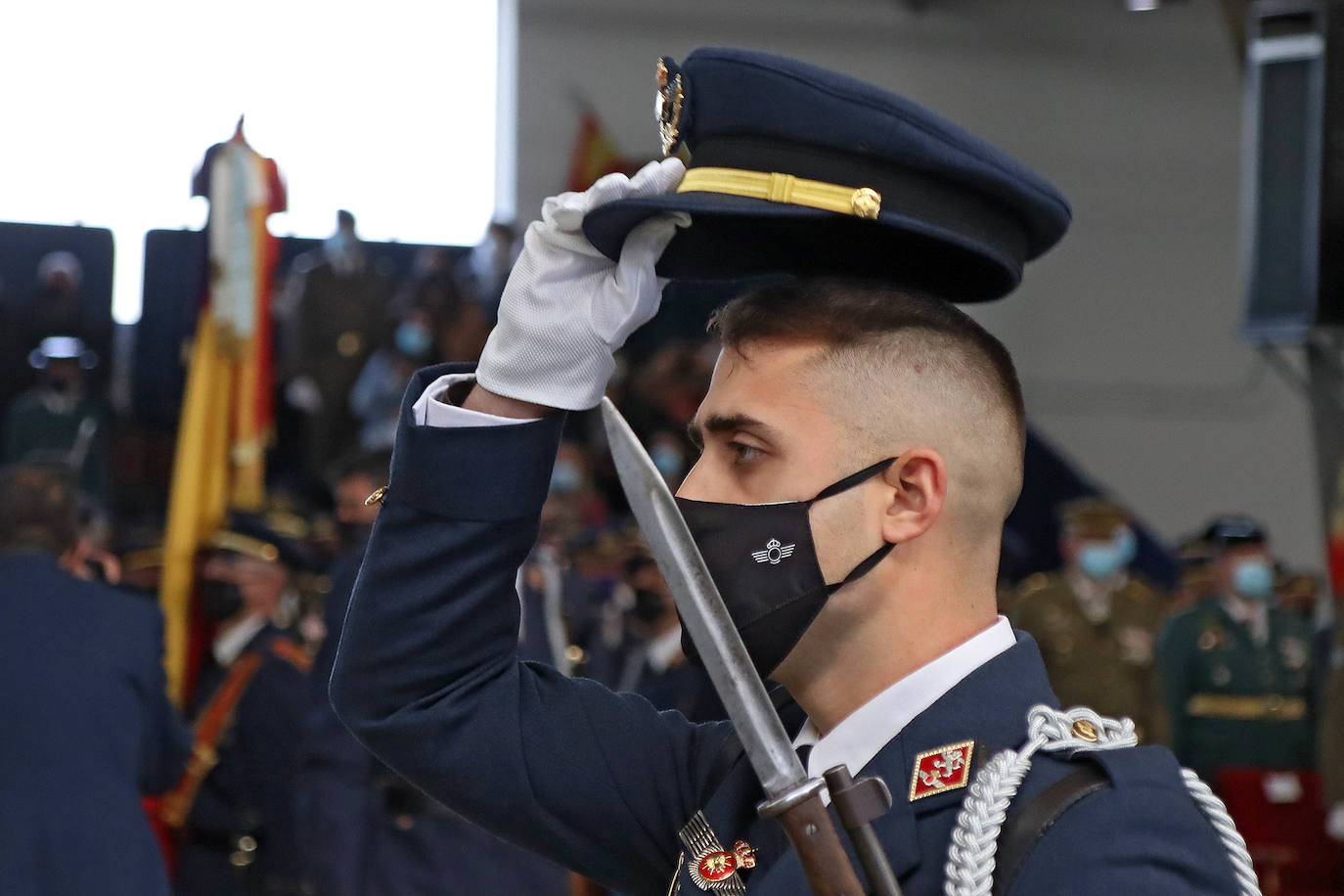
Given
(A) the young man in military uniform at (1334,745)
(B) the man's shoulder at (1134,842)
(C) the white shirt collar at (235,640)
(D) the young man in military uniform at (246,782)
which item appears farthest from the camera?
(A) the young man in military uniform at (1334,745)

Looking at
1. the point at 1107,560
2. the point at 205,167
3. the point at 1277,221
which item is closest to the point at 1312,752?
the point at 1107,560

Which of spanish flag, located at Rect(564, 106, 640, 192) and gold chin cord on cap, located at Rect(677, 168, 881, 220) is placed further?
spanish flag, located at Rect(564, 106, 640, 192)

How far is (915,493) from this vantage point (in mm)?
1374

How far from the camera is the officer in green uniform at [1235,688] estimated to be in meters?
6.68

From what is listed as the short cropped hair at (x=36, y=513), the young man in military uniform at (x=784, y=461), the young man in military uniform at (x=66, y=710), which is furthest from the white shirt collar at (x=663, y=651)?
the young man in military uniform at (x=784, y=461)

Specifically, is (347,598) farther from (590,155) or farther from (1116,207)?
(1116,207)

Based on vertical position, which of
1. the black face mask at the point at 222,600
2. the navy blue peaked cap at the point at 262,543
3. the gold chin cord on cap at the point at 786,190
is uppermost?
the gold chin cord on cap at the point at 786,190

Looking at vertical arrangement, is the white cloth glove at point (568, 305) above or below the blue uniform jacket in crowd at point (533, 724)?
above

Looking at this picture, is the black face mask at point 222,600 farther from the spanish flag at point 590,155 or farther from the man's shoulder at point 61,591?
the spanish flag at point 590,155

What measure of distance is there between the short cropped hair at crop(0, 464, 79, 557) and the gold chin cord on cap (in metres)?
2.45

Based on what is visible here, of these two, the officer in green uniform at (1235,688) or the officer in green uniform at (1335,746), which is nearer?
the officer in green uniform at (1335,746)

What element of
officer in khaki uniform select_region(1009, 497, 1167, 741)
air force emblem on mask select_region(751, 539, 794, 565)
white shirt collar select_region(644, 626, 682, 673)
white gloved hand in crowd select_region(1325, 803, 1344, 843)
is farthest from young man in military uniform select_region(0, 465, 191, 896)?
officer in khaki uniform select_region(1009, 497, 1167, 741)

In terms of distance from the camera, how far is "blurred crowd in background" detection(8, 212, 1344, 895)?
4133 millimetres

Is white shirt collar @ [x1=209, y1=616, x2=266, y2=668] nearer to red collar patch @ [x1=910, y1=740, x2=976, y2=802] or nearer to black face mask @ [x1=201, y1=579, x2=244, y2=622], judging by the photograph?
black face mask @ [x1=201, y1=579, x2=244, y2=622]
